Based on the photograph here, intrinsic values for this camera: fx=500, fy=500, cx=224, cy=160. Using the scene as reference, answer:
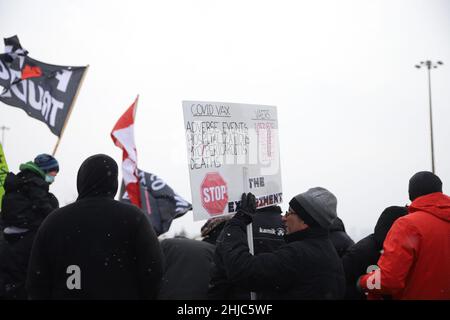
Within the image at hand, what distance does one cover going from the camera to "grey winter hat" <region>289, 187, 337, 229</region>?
349 cm

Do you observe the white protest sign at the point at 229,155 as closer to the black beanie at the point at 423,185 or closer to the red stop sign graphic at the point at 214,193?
the red stop sign graphic at the point at 214,193

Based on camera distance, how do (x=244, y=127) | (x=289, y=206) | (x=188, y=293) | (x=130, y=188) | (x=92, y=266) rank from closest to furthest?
(x=92, y=266) → (x=289, y=206) → (x=188, y=293) → (x=244, y=127) → (x=130, y=188)

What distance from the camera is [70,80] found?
735 centimetres

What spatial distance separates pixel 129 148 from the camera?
280 inches

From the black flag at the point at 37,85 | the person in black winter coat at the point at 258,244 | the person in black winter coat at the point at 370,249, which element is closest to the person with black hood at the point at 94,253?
the person in black winter coat at the point at 258,244

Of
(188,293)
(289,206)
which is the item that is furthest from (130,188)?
(289,206)

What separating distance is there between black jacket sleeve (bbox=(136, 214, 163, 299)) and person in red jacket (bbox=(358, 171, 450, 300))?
5.31 ft

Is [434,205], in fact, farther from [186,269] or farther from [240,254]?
[186,269]

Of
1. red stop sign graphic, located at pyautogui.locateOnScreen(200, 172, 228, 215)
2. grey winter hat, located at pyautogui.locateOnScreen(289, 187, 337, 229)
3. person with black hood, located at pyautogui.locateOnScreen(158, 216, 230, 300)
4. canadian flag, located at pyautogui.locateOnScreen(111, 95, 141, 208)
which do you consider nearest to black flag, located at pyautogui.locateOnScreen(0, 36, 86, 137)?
canadian flag, located at pyautogui.locateOnScreen(111, 95, 141, 208)

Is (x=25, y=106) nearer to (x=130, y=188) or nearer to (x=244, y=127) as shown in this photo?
(x=130, y=188)

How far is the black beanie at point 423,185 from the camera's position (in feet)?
13.0

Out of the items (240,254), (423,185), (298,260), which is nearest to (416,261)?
(423,185)
